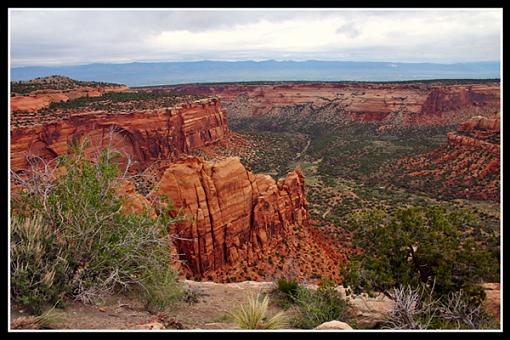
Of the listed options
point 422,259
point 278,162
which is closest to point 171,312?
point 422,259

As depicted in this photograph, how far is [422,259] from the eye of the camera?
353 inches

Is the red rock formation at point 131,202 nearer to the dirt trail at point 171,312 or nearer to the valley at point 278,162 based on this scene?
the valley at point 278,162

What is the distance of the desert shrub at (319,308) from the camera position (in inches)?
306

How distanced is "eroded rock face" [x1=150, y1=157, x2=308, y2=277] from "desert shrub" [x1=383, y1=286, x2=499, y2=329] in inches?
345

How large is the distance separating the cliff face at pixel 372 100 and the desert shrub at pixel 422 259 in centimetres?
7142

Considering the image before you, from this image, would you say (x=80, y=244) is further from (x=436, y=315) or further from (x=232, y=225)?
(x=232, y=225)

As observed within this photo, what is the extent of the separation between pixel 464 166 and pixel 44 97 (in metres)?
45.3

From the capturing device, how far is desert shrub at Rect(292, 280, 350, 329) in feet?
25.5

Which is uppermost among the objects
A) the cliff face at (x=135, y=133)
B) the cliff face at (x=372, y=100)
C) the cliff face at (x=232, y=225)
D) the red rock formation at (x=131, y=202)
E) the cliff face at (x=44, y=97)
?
the cliff face at (x=372, y=100)

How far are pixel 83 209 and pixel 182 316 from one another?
3011mm

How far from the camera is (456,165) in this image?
4053cm

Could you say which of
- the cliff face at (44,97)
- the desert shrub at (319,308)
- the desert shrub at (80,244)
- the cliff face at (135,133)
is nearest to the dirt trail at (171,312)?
the desert shrub at (80,244)

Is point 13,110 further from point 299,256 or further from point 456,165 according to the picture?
point 456,165
